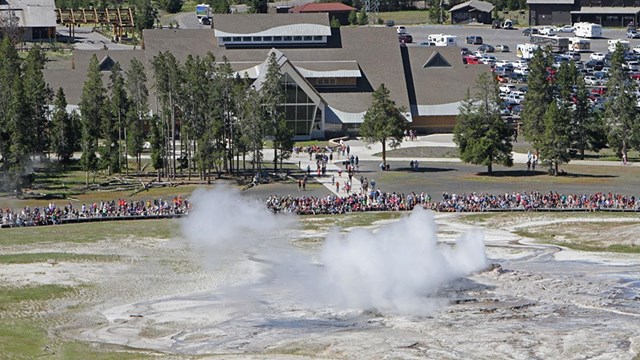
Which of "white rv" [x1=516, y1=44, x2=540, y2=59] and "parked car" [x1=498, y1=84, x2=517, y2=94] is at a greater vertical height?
"white rv" [x1=516, y1=44, x2=540, y2=59]

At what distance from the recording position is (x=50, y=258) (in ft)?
259

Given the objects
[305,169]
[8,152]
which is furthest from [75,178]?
[305,169]

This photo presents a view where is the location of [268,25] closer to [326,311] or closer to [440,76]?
[440,76]

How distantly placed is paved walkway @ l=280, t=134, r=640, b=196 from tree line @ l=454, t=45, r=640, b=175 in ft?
8.24

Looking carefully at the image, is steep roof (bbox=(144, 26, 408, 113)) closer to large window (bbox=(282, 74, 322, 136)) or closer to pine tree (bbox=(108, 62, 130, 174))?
large window (bbox=(282, 74, 322, 136))

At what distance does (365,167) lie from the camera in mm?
127438

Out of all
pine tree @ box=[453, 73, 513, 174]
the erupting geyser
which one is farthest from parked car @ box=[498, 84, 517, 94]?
the erupting geyser

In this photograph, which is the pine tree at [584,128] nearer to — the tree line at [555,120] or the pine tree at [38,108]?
the tree line at [555,120]

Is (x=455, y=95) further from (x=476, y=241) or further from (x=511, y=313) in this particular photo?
(x=511, y=313)

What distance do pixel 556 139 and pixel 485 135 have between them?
22.8ft

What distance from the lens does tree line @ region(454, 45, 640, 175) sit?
122 metres

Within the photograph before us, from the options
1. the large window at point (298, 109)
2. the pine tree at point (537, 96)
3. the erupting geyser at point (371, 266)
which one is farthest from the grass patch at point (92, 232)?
the large window at point (298, 109)

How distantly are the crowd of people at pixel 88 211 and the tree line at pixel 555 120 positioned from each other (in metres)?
33.6

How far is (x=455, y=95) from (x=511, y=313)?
9680cm
